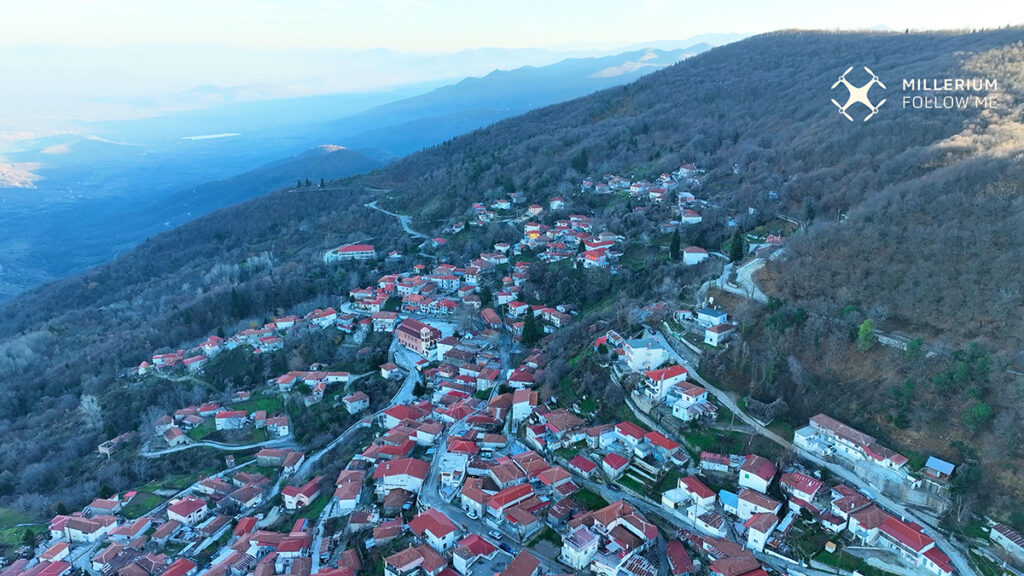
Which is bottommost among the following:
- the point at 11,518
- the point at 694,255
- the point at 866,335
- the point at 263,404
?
the point at 11,518

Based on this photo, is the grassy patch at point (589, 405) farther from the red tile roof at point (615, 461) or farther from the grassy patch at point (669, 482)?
the grassy patch at point (669, 482)

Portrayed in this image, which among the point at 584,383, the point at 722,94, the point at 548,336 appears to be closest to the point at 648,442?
the point at 584,383

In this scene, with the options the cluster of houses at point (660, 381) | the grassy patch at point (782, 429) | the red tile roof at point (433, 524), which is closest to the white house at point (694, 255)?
the cluster of houses at point (660, 381)

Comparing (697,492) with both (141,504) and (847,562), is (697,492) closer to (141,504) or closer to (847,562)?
(847,562)

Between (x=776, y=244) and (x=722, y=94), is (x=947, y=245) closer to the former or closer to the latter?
(x=776, y=244)

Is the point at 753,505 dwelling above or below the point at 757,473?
below

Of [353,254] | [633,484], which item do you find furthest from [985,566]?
[353,254]
